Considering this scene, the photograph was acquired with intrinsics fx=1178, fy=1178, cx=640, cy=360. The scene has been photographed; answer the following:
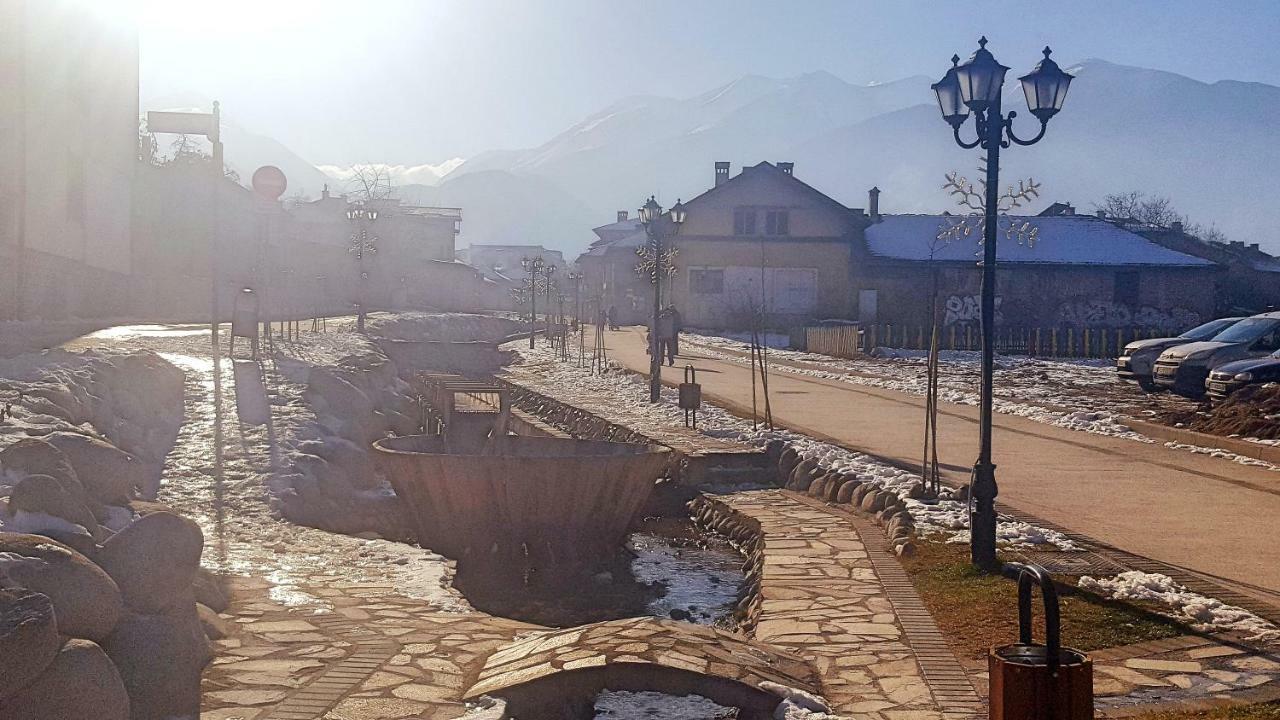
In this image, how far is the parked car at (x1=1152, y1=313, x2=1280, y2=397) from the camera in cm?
2277

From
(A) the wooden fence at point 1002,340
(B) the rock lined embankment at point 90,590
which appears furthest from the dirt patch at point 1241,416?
(A) the wooden fence at point 1002,340

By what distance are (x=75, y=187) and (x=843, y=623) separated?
28.8 metres

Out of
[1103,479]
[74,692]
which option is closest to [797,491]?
[1103,479]

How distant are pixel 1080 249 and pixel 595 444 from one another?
43689 mm

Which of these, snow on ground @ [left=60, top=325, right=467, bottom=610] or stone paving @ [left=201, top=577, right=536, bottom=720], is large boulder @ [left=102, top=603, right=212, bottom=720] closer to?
stone paving @ [left=201, top=577, right=536, bottom=720]

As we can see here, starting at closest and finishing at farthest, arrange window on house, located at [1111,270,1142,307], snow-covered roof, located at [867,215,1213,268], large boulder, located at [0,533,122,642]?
large boulder, located at [0,533,122,642], snow-covered roof, located at [867,215,1213,268], window on house, located at [1111,270,1142,307]

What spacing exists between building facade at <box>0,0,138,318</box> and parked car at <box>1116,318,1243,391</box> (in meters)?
24.2

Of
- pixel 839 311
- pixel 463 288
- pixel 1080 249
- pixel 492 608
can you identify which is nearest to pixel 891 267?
pixel 839 311

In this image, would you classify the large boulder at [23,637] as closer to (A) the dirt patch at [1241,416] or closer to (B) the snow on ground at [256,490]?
(B) the snow on ground at [256,490]

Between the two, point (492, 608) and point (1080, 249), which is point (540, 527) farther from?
point (1080, 249)

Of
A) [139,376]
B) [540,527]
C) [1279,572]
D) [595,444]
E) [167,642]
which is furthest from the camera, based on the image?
[139,376]

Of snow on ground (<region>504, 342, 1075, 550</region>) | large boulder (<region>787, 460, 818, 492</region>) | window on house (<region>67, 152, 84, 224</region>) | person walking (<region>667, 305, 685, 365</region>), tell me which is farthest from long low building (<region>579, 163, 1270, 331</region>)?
large boulder (<region>787, 460, 818, 492</region>)

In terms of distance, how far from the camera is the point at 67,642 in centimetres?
518

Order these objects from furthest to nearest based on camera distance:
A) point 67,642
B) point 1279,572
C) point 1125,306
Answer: point 1125,306
point 1279,572
point 67,642
